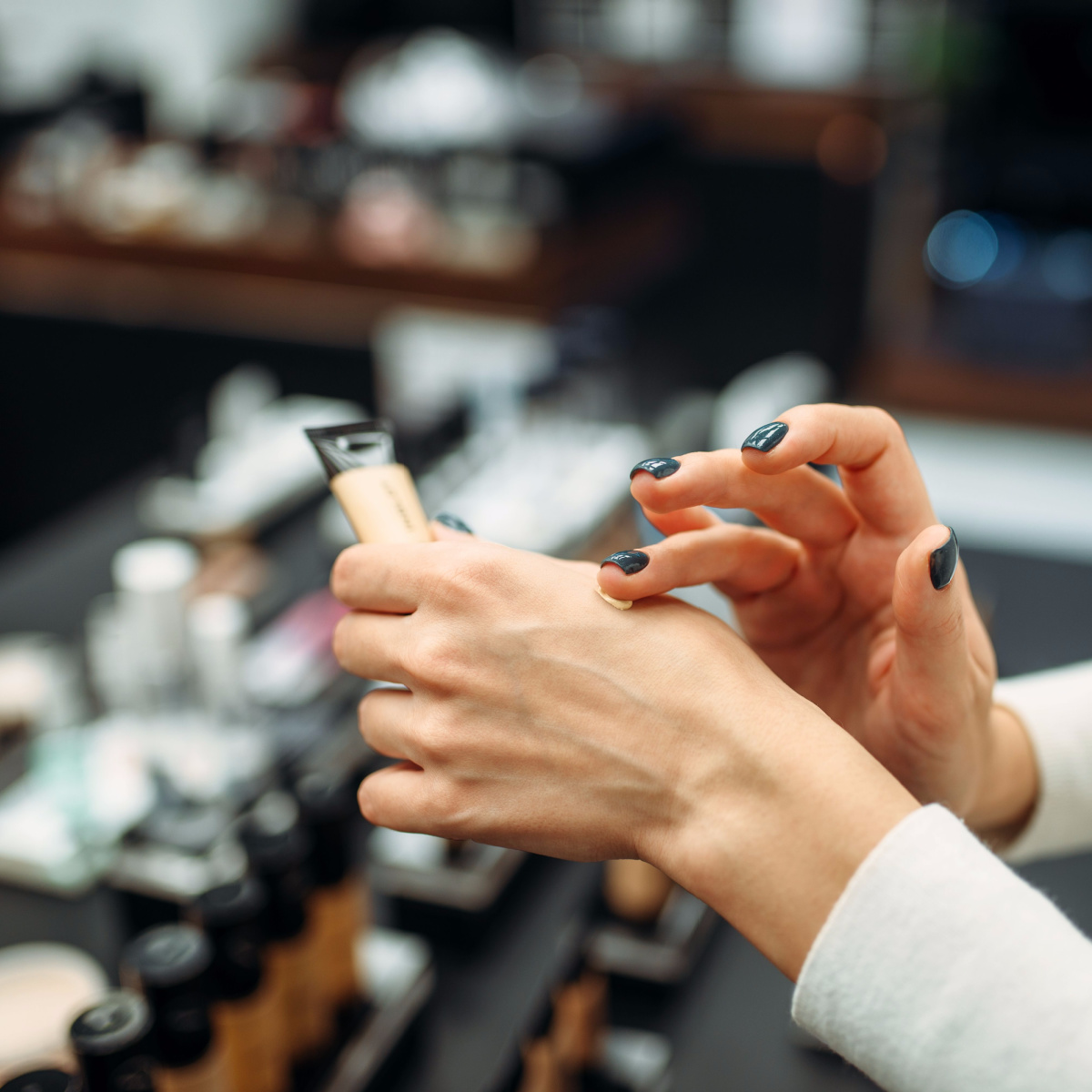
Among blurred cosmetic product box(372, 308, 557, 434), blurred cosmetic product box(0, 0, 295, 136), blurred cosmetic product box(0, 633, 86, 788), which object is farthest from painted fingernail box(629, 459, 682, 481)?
blurred cosmetic product box(0, 0, 295, 136)

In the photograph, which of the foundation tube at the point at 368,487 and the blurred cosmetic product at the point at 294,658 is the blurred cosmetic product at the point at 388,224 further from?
the foundation tube at the point at 368,487

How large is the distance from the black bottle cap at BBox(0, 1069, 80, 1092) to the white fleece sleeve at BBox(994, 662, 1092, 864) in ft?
1.91

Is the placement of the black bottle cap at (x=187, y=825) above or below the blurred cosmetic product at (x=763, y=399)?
below

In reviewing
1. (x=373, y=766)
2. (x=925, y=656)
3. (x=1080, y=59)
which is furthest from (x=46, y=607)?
(x=1080, y=59)

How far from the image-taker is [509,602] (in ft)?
1.93

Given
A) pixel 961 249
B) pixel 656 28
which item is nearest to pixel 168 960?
pixel 961 249

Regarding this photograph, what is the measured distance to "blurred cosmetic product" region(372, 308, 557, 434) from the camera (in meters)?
1.71

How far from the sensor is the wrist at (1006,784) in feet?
2.40

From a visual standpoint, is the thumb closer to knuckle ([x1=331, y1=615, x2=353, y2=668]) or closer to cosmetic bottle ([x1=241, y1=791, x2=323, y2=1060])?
knuckle ([x1=331, y1=615, x2=353, y2=668])

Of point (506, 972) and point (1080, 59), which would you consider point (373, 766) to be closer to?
point (506, 972)

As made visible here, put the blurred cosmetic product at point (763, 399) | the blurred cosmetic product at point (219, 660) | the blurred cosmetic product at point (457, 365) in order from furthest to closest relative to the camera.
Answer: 1. the blurred cosmetic product at point (457, 365)
2. the blurred cosmetic product at point (763, 399)
3. the blurred cosmetic product at point (219, 660)

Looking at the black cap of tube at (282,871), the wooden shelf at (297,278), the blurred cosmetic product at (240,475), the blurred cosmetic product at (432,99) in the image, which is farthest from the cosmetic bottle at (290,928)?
the blurred cosmetic product at (432,99)

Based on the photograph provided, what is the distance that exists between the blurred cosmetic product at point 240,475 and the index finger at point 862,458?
1106mm

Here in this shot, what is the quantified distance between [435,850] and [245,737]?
0.29 metres
